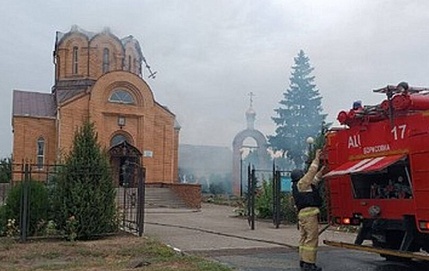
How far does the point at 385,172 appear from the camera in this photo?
28.2ft

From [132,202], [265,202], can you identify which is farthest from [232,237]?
[265,202]

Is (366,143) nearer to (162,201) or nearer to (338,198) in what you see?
(338,198)

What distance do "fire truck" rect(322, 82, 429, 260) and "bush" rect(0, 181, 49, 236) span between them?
6.78 meters

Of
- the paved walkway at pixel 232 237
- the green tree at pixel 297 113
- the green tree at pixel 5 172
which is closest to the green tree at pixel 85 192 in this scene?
the paved walkway at pixel 232 237

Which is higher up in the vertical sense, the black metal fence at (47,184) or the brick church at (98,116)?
the brick church at (98,116)

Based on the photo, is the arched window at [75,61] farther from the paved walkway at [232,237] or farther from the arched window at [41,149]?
the paved walkway at [232,237]

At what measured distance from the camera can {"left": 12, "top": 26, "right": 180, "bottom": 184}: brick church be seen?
40.1 metres

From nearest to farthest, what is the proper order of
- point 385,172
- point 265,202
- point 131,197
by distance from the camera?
point 385,172
point 131,197
point 265,202

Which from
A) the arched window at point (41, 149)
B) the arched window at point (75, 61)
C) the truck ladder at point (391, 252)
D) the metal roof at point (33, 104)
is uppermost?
the arched window at point (75, 61)

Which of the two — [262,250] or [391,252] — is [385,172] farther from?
[262,250]

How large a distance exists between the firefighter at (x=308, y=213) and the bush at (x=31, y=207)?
257 inches

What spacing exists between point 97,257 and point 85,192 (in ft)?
9.71

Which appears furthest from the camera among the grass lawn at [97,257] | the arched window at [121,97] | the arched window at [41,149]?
the arched window at [121,97]

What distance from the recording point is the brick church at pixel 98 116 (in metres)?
40.1
